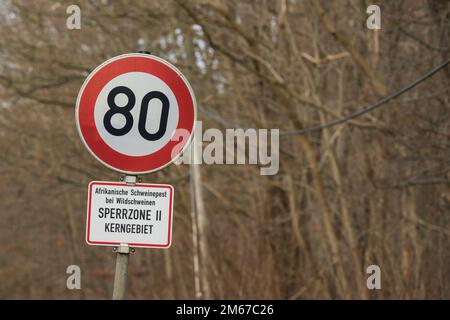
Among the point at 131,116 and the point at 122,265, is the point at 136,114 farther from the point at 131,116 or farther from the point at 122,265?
the point at 122,265

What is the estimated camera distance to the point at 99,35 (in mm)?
19234

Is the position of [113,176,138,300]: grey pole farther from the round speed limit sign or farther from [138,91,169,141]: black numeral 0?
[138,91,169,141]: black numeral 0

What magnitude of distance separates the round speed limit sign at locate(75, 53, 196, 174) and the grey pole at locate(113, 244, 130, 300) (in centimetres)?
38

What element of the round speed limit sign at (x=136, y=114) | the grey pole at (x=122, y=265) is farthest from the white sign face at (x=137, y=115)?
the grey pole at (x=122, y=265)

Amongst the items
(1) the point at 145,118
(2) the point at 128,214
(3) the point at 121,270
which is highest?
(1) the point at 145,118

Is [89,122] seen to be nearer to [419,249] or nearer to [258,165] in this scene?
[419,249]

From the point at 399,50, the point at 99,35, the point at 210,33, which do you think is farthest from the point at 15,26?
the point at 399,50

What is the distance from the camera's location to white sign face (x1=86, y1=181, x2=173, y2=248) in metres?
5.14

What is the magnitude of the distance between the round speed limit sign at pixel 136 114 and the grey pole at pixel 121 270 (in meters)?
0.38

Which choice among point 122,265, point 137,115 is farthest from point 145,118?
point 122,265

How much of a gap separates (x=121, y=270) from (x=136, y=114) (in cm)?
77

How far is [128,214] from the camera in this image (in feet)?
16.9
